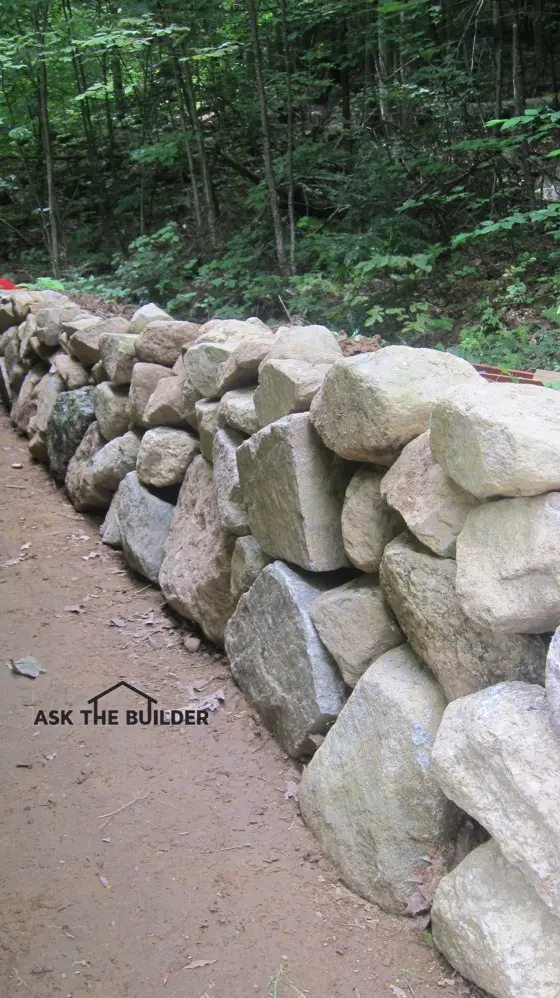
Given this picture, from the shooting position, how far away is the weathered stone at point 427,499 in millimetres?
2023

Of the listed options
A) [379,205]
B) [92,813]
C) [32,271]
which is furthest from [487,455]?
[32,271]

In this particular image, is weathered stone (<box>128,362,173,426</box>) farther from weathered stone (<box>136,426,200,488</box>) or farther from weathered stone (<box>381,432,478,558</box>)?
weathered stone (<box>381,432,478,558</box>)

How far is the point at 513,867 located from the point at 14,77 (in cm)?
1181

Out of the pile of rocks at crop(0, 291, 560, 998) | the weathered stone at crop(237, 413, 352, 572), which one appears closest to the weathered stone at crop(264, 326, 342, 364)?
the pile of rocks at crop(0, 291, 560, 998)

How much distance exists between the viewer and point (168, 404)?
4070mm

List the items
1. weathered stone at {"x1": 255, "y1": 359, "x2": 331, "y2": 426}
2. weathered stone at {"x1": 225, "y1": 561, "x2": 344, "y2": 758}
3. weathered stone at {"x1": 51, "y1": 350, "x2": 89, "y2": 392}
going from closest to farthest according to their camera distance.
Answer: weathered stone at {"x1": 225, "y1": 561, "x2": 344, "y2": 758} < weathered stone at {"x1": 255, "y1": 359, "x2": 331, "y2": 426} < weathered stone at {"x1": 51, "y1": 350, "x2": 89, "y2": 392}

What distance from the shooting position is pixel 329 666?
2580 mm

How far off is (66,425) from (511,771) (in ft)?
14.3

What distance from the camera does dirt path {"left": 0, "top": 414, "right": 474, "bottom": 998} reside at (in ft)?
6.60

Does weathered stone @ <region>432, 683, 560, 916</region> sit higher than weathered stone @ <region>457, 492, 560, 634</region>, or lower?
lower

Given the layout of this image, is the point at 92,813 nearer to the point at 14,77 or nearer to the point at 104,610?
the point at 104,610

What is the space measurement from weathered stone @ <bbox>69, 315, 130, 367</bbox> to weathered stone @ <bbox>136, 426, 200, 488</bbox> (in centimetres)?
118

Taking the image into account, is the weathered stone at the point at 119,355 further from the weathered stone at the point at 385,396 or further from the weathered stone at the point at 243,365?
the weathered stone at the point at 385,396

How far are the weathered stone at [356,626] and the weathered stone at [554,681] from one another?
773 mm
